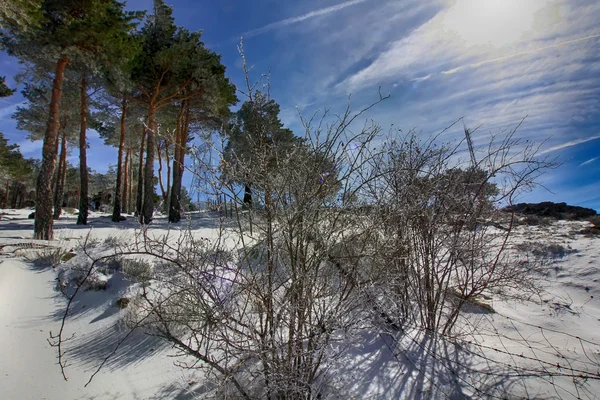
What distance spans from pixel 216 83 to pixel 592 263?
42.3 feet

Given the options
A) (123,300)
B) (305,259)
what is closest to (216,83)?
(123,300)

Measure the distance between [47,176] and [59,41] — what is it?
153 inches

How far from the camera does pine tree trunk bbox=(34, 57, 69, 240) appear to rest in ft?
25.6

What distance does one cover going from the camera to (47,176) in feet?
26.8

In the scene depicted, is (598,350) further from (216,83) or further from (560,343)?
(216,83)

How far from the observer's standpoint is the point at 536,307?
14.1 ft

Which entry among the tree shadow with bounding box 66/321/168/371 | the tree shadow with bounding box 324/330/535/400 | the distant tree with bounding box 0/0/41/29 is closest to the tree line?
the distant tree with bounding box 0/0/41/29

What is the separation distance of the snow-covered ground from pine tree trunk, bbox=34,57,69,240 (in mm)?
3843

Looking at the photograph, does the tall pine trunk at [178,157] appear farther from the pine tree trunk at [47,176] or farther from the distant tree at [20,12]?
the distant tree at [20,12]

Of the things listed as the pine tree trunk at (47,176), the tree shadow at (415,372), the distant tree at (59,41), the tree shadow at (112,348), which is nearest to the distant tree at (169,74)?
the distant tree at (59,41)

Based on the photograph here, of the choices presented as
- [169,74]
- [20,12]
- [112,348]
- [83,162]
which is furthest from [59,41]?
[112,348]

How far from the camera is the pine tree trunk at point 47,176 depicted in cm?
779

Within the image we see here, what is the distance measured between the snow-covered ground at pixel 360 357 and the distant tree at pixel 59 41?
→ 4.49 metres

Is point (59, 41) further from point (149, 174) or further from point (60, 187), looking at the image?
point (60, 187)
